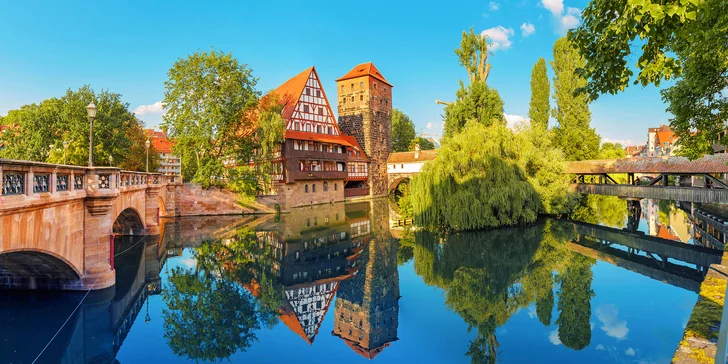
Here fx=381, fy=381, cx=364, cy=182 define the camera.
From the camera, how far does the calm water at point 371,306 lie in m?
7.39

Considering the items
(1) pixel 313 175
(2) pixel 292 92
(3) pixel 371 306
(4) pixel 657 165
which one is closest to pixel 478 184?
(4) pixel 657 165

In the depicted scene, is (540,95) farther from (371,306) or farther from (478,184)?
(371,306)

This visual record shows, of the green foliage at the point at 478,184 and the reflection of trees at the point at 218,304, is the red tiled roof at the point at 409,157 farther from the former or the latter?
the reflection of trees at the point at 218,304

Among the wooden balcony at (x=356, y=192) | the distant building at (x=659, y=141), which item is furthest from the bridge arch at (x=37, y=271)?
the distant building at (x=659, y=141)

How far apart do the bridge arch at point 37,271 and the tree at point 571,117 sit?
115 ft

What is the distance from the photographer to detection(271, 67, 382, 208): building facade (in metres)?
32.8

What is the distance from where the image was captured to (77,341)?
25.4ft

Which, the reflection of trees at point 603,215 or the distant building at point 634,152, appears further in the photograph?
the distant building at point 634,152

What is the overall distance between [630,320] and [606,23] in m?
7.20

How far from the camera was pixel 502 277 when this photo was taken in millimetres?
11898

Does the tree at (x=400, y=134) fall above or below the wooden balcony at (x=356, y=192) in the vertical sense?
above

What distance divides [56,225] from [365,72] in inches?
1534

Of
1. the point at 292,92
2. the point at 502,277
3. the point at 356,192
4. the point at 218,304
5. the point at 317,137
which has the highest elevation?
the point at 292,92

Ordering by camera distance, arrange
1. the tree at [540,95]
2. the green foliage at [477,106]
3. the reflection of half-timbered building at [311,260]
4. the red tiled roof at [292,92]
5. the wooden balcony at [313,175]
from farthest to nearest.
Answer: the tree at [540,95]
the red tiled roof at [292,92]
the wooden balcony at [313,175]
the green foliage at [477,106]
the reflection of half-timbered building at [311,260]
